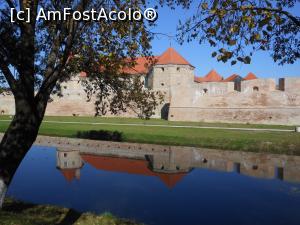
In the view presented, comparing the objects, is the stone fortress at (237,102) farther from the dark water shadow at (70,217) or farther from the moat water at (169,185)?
the dark water shadow at (70,217)

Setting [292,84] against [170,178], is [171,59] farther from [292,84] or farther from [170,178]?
[170,178]

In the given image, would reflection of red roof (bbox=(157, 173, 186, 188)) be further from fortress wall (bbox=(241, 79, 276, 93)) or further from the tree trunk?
fortress wall (bbox=(241, 79, 276, 93))

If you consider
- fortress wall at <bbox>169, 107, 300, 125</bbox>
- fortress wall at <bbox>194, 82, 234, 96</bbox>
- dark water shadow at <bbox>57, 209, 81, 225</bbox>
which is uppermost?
fortress wall at <bbox>194, 82, 234, 96</bbox>

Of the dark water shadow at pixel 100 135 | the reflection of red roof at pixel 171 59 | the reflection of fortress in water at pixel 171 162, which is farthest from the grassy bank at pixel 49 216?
the reflection of red roof at pixel 171 59

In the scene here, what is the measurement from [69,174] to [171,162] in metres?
4.29

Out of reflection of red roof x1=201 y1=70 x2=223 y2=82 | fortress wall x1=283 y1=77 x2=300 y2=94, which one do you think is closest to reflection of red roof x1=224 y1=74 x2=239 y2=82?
reflection of red roof x1=201 y1=70 x2=223 y2=82

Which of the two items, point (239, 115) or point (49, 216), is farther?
point (239, 115)

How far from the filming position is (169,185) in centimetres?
1129

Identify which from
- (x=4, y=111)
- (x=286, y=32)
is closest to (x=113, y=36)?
(x=286, y=32)

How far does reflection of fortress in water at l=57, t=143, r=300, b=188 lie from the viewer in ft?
42.9

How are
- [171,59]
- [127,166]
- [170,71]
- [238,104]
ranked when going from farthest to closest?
1. [171,59]
2. [170,71]
3. [238,104]
4. [127,166]

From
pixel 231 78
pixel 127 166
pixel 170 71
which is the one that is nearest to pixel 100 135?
pixel 127 166

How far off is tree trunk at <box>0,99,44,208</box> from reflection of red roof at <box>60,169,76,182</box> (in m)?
6.04

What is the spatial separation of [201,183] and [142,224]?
4.88m
